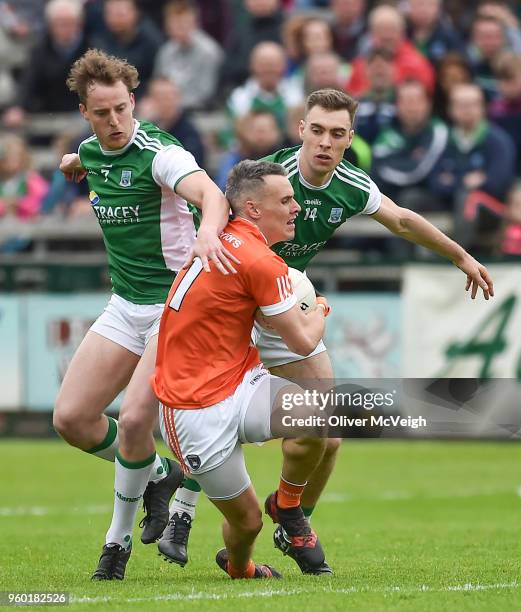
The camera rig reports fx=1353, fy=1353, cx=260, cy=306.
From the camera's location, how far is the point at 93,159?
25.9 ft

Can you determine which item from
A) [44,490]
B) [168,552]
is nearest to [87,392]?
[168,552]

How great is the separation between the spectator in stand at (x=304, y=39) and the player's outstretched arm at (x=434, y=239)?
29.3 feet

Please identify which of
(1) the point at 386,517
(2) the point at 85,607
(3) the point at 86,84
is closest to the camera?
(2) the point at 85,607

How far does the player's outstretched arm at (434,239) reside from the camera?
760cm

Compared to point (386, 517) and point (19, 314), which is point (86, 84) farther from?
point (19, 314)

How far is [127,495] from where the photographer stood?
24.8ft

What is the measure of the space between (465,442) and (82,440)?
837 centimetres

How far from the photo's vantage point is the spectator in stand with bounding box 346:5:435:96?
15820 millimetres

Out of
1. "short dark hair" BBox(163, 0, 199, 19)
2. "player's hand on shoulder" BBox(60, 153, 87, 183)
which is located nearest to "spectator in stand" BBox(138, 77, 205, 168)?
"short dark hair" BBox(163, 0, 199, 19)

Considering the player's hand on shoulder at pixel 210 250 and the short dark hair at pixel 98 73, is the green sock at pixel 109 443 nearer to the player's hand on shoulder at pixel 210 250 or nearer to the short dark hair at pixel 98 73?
the player's hand on shoulder at pixel 210 250

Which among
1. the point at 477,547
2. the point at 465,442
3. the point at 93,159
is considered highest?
the point at 93,159

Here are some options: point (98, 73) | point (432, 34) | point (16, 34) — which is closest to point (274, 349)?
point (98, 73)

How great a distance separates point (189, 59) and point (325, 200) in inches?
414

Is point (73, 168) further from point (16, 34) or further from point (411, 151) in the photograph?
point (16, 34)
